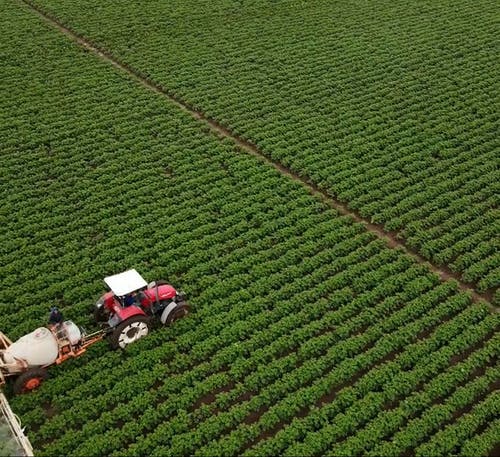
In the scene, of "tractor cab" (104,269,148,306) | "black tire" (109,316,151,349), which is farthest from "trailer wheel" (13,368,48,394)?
"tractor cab" (104,269,148,306)

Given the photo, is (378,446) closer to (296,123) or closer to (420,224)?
(420,224)

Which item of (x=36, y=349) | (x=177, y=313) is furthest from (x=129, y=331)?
(x=36, y=349)

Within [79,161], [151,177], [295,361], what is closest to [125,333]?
[295,361]

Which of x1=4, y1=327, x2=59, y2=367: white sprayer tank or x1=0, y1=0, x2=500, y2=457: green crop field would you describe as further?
x1=0, y1=0, x2=500, y2=457: green crop field

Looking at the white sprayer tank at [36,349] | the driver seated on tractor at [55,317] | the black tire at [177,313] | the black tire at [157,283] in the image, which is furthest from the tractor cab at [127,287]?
the white sprayer tank at [36,349]

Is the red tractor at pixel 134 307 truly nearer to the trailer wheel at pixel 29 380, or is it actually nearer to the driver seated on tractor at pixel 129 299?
the driver seated on tractor at pixel 129 299

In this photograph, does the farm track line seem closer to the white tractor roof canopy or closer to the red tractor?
the red tractor
